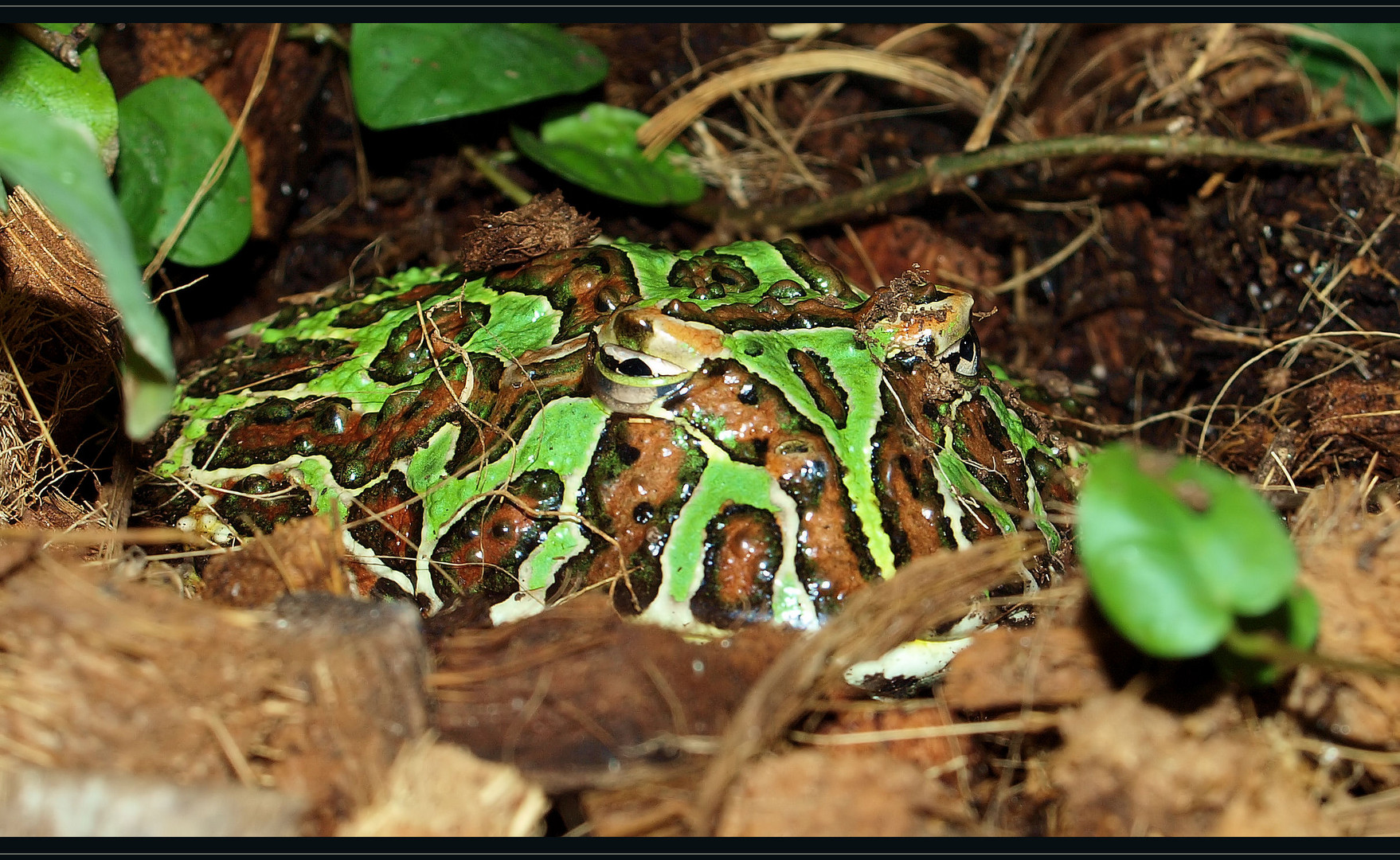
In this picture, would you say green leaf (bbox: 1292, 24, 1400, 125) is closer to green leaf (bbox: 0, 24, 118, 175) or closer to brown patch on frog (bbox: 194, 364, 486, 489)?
brown patch on frog (bbox: 194, 364, 486, 489)

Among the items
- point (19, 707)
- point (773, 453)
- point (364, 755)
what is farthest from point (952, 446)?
point (19, 707)

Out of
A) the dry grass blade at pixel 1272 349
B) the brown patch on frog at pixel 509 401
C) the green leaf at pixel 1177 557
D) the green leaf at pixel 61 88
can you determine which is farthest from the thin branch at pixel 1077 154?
the green leaf at pixel 61 88

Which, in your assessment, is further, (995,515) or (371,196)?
(371,196)

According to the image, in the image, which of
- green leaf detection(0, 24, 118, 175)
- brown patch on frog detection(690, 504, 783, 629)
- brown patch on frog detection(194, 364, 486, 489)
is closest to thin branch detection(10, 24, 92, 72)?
green leaf detection(0, 24, 118, 175)

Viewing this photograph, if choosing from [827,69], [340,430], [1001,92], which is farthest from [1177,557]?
[827,69]

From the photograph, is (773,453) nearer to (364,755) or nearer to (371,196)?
(364,755)

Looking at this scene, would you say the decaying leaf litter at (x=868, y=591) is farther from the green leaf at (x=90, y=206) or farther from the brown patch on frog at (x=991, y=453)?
the green leaf at (x=90, y=206)
